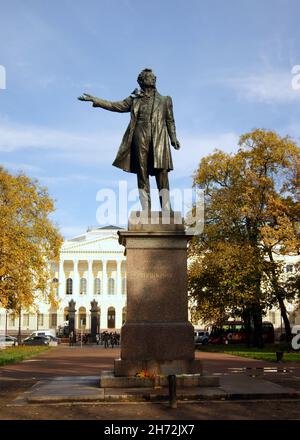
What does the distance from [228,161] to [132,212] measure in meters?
31.7

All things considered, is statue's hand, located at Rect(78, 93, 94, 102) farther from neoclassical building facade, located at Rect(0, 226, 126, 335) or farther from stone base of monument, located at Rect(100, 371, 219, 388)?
neoclassical building facade, located at Rect(0, 226, 126, 335)

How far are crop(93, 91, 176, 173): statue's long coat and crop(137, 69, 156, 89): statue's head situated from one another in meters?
0.28

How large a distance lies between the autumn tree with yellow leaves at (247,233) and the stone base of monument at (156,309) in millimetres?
25488

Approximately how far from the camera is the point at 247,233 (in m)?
41.5

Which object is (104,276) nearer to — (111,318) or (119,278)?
(119,278)

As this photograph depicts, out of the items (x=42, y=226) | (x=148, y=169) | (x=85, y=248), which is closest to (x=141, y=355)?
(x=148, y=169)

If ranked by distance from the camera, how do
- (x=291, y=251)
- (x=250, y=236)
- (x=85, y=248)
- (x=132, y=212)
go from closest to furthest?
(x=132, y=212) < (x=291, y=251) < (x=250, y=236) < (x=85, y=248)

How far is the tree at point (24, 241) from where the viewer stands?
38000mm

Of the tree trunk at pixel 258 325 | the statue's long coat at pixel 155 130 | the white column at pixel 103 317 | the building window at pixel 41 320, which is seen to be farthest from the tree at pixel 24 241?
the white column at pixel 103 317

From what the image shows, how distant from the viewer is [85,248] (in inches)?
4033

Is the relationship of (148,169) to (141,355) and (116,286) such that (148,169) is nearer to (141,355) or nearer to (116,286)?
(141,355)

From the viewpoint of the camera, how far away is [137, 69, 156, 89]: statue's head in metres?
12.6

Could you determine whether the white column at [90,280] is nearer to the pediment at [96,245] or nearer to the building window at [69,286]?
the pediment at [96,245]

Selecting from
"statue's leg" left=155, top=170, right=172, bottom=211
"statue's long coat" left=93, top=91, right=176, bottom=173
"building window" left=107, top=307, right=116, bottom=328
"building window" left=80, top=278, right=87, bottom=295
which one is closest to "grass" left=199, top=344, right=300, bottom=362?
"statue's leg" left=155, top=170, right=172, bottom=211
